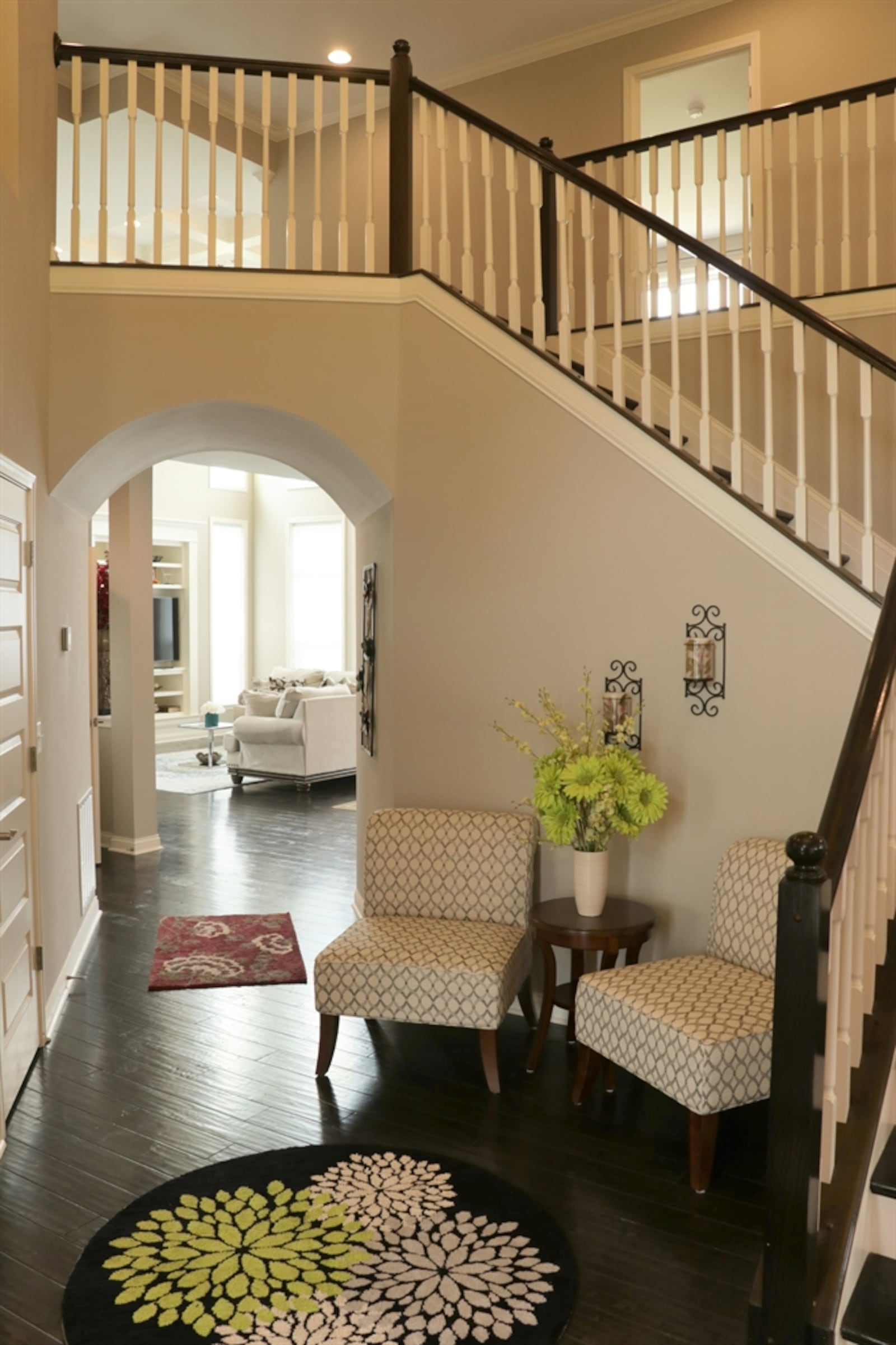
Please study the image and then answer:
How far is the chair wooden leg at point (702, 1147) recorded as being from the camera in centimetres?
312

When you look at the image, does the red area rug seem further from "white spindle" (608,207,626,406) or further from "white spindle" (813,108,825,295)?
"white spindle" (813,108,825,295)

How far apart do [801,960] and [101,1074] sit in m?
2.93

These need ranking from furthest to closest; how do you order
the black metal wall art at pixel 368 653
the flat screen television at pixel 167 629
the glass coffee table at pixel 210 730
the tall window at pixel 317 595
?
the tall window at pixel 317 595, the flat screen television at pixel 167 629, the glass coffee table at pixel 210 730, the black metal wall art at pixel 368 653

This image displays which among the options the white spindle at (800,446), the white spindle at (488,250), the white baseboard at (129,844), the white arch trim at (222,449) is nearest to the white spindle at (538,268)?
the white spindle at (488,250)

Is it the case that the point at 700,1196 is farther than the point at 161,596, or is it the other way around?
the point at 161,596

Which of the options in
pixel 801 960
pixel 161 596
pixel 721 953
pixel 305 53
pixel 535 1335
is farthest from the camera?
pixel 161 596

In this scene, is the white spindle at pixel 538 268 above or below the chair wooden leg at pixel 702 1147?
above

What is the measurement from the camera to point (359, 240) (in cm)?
761

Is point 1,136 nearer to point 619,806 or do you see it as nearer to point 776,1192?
point 619,806

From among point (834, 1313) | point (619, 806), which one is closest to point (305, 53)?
point (619, 806)

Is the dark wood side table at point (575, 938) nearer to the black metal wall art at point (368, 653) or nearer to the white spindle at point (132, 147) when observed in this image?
the black metal wall art at point (368, 653)

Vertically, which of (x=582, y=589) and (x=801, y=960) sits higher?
(x=582, y=589)

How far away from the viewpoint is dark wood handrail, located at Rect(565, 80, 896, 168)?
16.1ft

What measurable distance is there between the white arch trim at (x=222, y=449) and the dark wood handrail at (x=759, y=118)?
6.13ft
